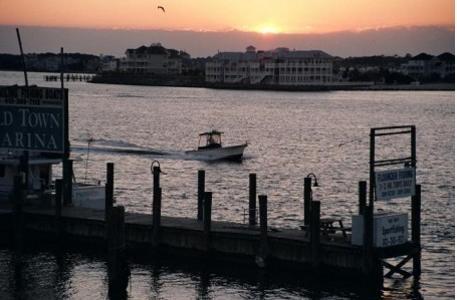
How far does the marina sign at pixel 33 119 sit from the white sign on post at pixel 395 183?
1226cm

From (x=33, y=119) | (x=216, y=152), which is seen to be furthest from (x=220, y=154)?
(x=33, y=119)

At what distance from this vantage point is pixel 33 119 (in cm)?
3831

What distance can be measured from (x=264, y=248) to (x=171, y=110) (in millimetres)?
142125

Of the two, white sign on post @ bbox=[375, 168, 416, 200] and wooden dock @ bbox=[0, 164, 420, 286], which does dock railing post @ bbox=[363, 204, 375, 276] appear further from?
white sign on post @ bbox=[375, 168, 416, 200]

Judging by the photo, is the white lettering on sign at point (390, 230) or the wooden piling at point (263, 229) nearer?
the white lettering on sign at point (390, 230)

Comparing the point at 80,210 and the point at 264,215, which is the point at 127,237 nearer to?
the point at 80,210

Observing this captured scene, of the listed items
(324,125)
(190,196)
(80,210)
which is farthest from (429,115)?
(80,210)

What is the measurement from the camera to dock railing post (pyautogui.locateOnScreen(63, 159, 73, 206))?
37125mm

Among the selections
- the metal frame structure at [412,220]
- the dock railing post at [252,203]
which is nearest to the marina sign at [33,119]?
the dock railing post at [252,203]

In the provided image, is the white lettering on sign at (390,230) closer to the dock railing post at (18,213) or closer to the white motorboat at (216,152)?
the dock railing post at (18,213)

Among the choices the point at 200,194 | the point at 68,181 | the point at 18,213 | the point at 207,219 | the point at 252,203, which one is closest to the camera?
the point at 207,219

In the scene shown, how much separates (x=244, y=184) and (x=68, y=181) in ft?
81.3

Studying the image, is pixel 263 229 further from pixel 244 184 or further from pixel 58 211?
pixel 244 184

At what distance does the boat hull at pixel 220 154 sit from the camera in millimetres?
75375
